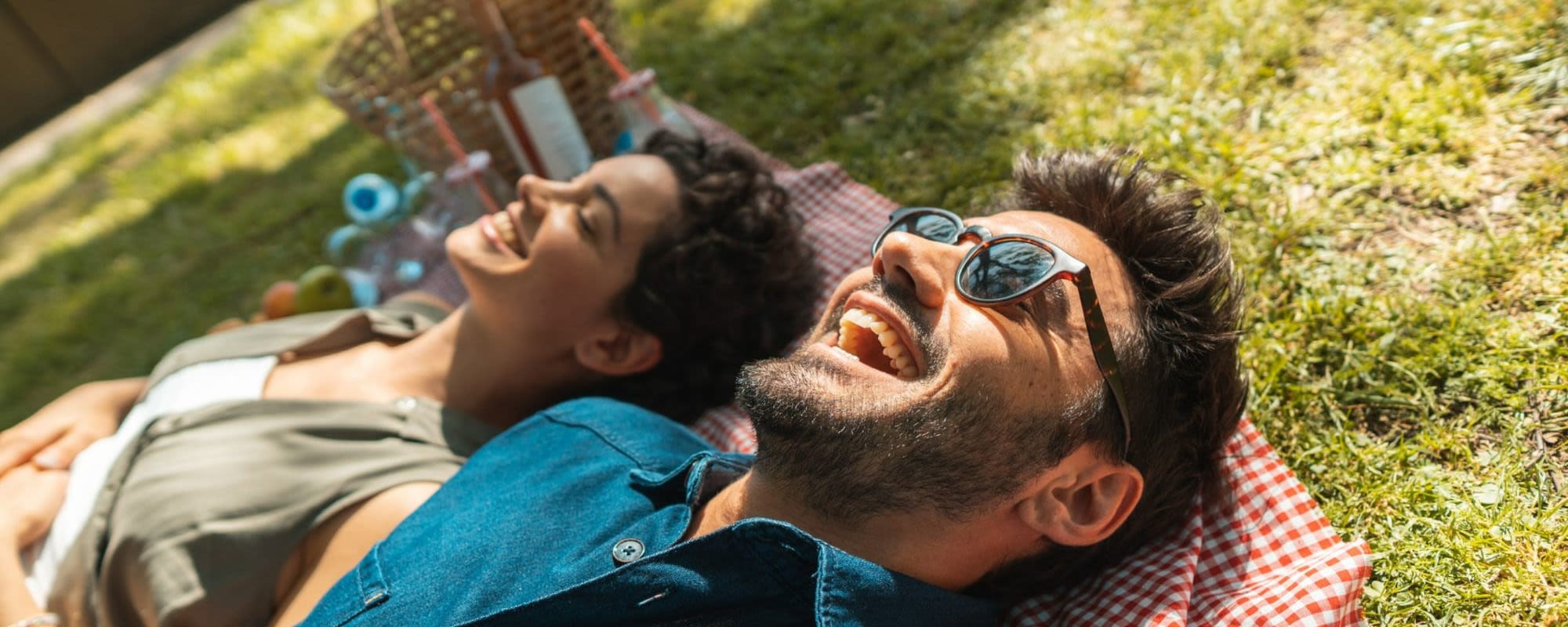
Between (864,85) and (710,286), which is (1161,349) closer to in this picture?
(710,286)

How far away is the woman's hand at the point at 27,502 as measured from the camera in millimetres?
3109

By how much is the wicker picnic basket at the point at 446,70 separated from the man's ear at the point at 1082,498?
358 centimetres

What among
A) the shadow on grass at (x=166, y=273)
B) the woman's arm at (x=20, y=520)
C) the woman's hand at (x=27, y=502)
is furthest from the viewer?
the shadow on grass at (x=166, y=273)

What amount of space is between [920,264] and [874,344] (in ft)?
0.93

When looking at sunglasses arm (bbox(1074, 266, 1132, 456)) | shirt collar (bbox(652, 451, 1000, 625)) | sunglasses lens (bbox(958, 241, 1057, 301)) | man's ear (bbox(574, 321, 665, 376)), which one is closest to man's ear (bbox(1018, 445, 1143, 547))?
sunglasses arm (bbox(1074, 266, 1132, 456))

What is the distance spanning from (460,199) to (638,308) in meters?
1.66

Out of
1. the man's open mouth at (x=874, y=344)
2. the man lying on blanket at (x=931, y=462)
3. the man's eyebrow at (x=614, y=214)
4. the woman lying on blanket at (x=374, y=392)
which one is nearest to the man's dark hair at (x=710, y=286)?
the woman lying on blanket at (x=374, y=392)

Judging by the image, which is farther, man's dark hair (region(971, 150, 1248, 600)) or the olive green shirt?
the olive green shirt

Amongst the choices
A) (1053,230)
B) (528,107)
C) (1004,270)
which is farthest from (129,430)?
(1053,230)

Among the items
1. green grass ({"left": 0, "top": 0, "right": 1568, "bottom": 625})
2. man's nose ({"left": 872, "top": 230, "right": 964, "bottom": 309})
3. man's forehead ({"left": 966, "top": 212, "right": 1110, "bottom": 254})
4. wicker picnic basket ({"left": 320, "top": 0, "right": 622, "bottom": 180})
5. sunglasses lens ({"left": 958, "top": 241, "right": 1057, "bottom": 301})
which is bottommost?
green grass ({"left": 0, "top": 0, "right": 1568, "bottom": 625})

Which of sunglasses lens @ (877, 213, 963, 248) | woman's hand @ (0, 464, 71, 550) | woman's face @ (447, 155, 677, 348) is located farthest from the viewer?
woman's face @ (447, 155, 677, 348)

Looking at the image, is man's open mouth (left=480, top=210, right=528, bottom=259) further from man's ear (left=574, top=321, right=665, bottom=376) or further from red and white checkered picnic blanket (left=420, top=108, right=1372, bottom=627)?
red and white checkered picnic blanket (left=420, top=108, right=1372, bottom=627)

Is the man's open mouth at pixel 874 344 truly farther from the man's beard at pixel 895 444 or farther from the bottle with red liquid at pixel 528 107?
the bottle with red liquid at pixel 528 107

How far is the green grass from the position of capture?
2.62 meters
